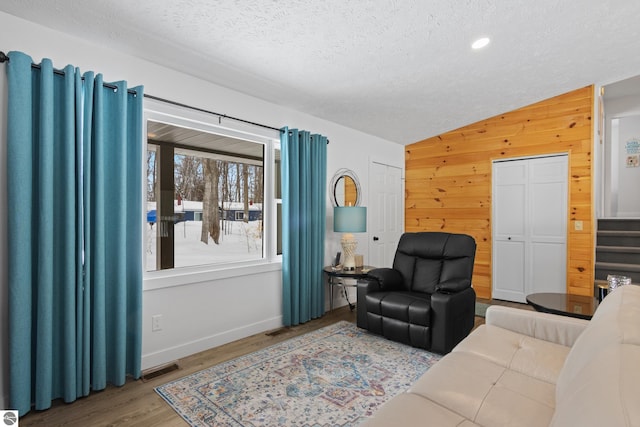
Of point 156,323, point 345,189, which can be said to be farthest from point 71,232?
point 345,189

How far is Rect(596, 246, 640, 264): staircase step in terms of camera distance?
420 centimetres

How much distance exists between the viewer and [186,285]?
9.34 ft

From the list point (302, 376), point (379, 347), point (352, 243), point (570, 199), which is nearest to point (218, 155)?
point (352, 243)

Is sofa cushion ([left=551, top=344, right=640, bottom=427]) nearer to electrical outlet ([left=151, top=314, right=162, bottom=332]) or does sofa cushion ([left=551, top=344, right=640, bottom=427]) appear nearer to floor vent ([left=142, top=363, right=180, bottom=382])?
floor vent ([left=142, top=363, right=180, bottom=382])

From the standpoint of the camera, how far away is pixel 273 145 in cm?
362

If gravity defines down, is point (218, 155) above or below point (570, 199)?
above

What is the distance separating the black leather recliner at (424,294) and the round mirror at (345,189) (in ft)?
3.25

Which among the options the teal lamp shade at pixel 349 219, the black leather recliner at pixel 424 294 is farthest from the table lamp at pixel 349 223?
the black leather recliner at pixel 424 294

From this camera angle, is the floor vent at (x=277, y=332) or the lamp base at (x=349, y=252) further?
the lamp base at (x=349, y=252)

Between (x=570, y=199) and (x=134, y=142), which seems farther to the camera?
(x=570, y=199)

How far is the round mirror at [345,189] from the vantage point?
425 centimetres

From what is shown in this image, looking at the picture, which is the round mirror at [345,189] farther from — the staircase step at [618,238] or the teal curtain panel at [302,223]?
the staircase step at [618,238]

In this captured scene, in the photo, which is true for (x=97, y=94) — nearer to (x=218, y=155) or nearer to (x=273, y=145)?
(x=218, y=155)

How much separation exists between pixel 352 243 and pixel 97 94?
266 cm
